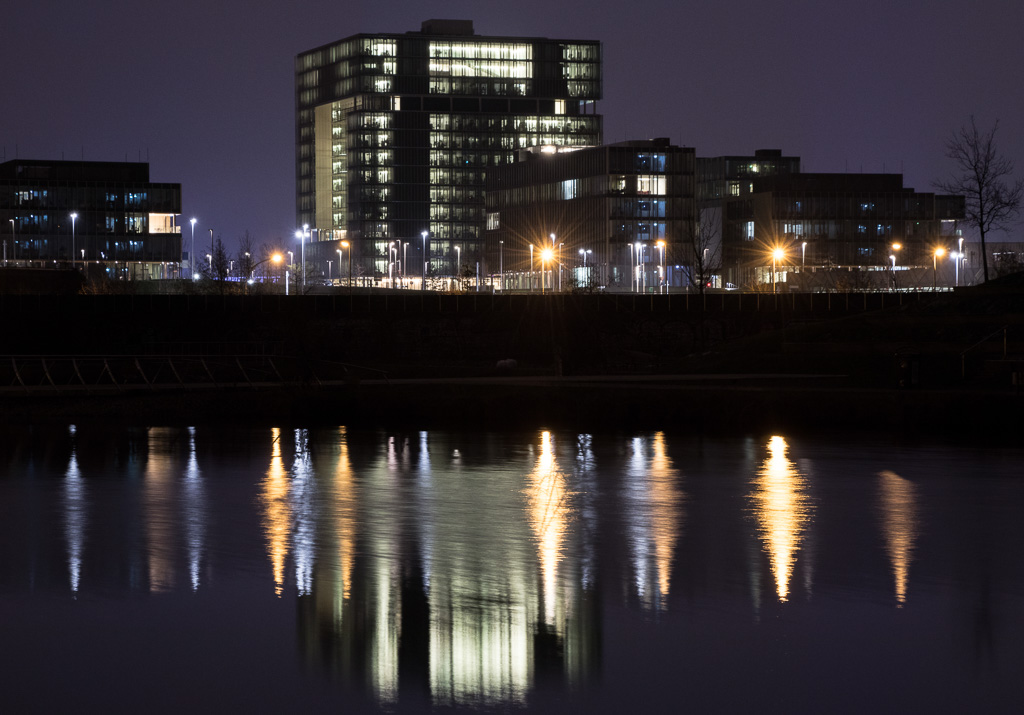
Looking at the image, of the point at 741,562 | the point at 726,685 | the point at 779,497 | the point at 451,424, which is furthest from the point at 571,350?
the point at 726,685

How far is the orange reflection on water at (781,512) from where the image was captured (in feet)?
72.4

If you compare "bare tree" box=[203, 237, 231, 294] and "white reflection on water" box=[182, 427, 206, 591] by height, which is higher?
"bare tree" box=[203, 237, 231, 294]

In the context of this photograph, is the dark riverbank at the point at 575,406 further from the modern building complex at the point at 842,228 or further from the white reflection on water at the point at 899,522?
the modern building complex at the point at 842,228

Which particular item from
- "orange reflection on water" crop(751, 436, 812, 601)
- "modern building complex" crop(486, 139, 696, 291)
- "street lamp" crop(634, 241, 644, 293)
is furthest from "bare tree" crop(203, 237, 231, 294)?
"orange reflection on water" crop(751, 436, 812, 601)

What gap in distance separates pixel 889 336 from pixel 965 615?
3977 cm

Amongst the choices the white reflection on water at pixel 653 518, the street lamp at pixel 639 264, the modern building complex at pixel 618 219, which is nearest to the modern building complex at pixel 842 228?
the modern building complex at pixel 618 219

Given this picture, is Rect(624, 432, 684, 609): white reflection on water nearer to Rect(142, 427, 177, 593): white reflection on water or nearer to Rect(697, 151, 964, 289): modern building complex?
Rect(142, 427, 177, 593): white reflection on water

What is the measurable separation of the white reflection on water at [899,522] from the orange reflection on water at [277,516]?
10160 mm

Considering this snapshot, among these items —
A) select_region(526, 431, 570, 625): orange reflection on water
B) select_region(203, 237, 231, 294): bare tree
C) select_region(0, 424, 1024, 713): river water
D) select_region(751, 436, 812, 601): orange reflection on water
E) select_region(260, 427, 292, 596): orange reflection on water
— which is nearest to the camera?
select_region(0, 424, 1024, 713): river water

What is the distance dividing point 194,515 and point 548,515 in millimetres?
7428

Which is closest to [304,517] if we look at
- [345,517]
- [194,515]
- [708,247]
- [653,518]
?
[345,517]

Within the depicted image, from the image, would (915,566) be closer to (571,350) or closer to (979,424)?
(979,424)

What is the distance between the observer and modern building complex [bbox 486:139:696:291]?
535 ft

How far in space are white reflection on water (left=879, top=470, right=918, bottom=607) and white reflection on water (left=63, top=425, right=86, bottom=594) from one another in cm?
1337
